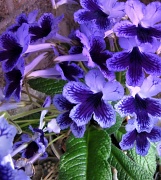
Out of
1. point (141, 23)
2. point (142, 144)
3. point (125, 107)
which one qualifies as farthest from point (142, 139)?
point (141, 23)

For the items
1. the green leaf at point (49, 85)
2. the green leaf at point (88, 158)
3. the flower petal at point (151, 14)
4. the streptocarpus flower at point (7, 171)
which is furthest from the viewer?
the green leaf at point (49, 85)

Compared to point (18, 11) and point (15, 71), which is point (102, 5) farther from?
point (18, 11)

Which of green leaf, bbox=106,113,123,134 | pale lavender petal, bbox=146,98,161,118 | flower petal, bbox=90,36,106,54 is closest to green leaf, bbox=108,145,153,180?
green leaf, bbox=106,113,123,134

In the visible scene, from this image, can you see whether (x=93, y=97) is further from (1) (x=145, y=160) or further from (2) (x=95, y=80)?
(1) (x=145, y=160)

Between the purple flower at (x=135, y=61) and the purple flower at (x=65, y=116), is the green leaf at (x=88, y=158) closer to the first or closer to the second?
the purple flower at (x=65, y=116)

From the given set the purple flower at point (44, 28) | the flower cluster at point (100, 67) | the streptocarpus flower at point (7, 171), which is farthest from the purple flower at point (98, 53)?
the streptocarpus flower at point (7, 171)

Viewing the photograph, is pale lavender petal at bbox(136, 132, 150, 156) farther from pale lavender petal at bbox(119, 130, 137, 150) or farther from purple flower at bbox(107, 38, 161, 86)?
purple flower at bbox(107, 38, 161, 86)

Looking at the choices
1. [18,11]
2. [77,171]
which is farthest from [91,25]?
[18,11]
